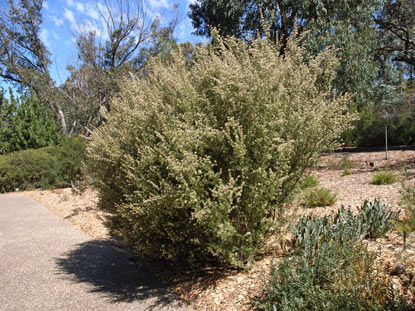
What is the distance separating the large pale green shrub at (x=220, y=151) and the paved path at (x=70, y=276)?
576mm

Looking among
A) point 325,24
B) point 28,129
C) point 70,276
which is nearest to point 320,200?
point 70,276

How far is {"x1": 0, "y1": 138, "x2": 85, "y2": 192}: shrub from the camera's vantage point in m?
14.4

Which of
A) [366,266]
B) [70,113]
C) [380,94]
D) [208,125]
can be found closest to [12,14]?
[70,113]

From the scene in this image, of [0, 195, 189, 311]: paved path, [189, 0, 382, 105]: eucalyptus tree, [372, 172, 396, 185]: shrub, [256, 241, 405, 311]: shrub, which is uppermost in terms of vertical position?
[189, 0, 382, 105]: eucalyptus tree

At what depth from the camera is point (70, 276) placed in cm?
468

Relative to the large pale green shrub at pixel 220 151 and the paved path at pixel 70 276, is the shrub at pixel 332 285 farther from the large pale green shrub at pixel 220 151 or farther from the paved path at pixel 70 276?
the paved path at pixel 70 276

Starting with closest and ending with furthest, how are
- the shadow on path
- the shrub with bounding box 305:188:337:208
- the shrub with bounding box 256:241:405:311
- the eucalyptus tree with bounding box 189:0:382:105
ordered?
the shrub with bounding box 256:241:405:311
the shadow on path
the shrub with bounding box 305:188:337:208
the eucalyptus tree with bounding box 189:0:382:105

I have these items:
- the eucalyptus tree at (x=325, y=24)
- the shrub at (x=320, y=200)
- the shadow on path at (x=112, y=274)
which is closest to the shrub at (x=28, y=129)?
the eucalyptus tree at (x=325, y=24)

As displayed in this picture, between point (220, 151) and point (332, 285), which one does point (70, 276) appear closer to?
point (220, 151)

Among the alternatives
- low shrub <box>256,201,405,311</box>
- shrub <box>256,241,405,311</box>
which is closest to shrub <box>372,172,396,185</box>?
low shrub <box>256,201,405,311</box>

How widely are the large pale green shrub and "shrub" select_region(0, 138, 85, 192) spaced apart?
11250mm

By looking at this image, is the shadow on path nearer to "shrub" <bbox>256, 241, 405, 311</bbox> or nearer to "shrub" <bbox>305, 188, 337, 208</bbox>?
"shrub" <bbox>256, 241, 405, 311</bbox>

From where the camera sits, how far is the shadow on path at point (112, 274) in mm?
3951

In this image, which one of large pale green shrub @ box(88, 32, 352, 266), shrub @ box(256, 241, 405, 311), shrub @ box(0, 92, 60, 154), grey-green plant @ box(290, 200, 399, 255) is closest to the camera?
shrub @ box(256, 241, 405, 311)
